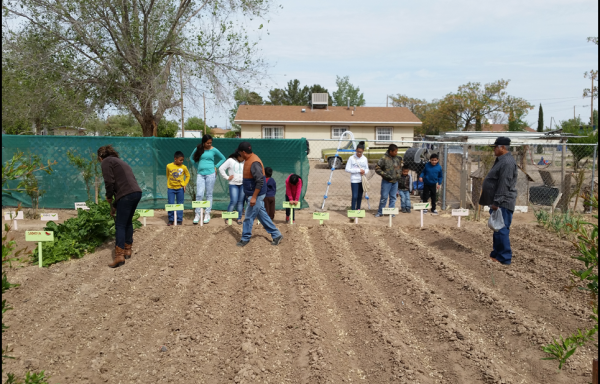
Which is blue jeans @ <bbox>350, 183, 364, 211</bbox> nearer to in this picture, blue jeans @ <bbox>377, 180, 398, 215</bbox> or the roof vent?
blue jeans @ <bbox>377, 180, 398, 215</bbox>

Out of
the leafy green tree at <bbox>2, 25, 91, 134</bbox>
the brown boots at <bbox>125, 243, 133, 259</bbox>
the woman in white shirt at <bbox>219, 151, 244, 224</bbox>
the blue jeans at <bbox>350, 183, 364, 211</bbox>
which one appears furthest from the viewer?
the leafy green tree at <bbox>2, 25, 91, 134</bbox>

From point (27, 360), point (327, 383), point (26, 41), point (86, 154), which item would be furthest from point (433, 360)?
point (26, 41)

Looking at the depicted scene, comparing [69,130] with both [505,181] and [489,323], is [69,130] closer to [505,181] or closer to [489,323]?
[505,181]

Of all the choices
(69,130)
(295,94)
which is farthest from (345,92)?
(69,130)

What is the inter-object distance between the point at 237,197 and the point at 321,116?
2534cm

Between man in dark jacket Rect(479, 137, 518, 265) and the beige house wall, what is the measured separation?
26.2 m

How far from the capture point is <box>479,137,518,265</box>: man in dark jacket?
6480 mm

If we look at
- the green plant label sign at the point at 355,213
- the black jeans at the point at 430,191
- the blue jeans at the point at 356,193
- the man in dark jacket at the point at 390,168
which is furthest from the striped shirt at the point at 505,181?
the black jeans at the point at 430,191

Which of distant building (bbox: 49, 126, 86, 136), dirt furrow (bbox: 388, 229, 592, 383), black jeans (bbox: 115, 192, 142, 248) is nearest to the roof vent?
distant building (bbox: 49, 126, 86, 136)

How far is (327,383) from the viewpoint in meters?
3.65

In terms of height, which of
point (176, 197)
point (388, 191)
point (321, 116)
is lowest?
point (176, 197)

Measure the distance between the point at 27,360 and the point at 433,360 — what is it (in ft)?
11.7

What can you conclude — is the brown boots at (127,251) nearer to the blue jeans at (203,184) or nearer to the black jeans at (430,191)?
the blue jeans at (203,184)

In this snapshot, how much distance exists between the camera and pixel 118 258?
6.50 m
